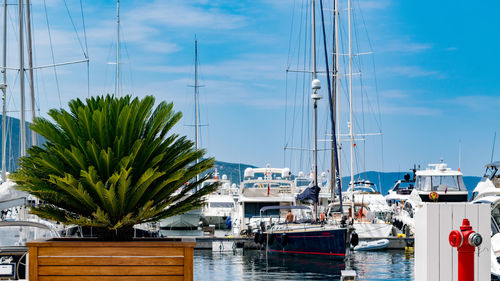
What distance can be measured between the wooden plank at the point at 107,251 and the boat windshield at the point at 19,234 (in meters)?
5.13

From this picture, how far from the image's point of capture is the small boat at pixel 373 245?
38.2 meters

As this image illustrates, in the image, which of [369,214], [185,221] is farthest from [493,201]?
[185,221]

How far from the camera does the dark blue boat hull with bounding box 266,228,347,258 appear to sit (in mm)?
32312

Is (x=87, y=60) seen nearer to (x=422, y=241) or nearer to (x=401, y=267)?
(x=401, y=267)

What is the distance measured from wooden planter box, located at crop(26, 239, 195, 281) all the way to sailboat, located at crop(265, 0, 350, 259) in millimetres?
22095

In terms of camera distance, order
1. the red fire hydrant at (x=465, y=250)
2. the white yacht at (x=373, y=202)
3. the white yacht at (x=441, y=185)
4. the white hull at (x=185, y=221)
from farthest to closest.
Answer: the white hull at (x=185, y=221), the white yacht at (x=373, y=202), the white yacht at (x=441, y=185), the red fire hydrant at (x=465, y=250)

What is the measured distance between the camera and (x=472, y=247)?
29.7ft

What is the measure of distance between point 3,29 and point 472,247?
1242 inches

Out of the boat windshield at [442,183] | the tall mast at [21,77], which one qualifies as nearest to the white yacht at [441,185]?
the boat windshield at [442,183]

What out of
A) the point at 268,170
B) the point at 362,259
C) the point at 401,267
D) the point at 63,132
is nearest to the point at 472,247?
the point at 63,132

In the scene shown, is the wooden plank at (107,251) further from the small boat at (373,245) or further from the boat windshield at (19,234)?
the small boat at (373,245)

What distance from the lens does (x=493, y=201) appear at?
2114cm

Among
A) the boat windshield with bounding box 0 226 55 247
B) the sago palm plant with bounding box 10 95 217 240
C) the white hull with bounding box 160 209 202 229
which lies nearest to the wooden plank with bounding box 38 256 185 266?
the sago palm plant with bounding box 10 95 217 240

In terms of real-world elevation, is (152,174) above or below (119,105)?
below
